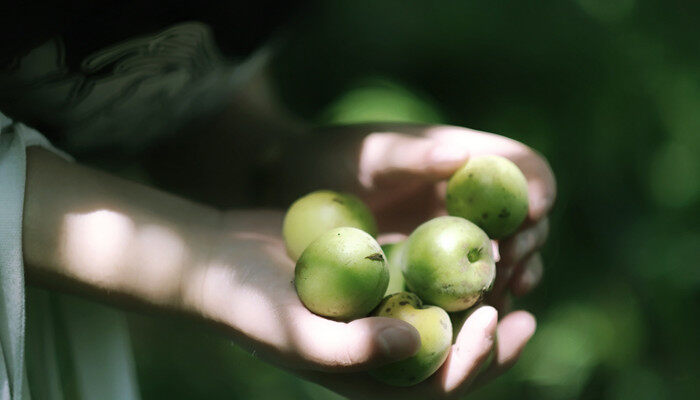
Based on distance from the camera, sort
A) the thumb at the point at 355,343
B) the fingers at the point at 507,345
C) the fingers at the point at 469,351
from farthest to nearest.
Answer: the fingers at the point at 507,345, the fingers at the point at 469,351, the thumb at the point at 355,343

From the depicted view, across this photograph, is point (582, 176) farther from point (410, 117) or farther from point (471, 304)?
point (471, 304)

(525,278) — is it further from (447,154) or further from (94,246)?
(94,246)

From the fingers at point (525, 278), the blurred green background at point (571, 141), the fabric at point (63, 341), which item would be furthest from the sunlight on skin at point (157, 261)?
the blurred green background at point (571, 141)

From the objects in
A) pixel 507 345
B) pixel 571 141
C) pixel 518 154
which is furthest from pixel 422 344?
pixel 571 141

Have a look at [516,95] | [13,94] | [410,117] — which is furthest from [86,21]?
[516,95]

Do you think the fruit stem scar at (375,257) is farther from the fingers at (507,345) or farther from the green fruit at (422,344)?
the fingers at (507,345)

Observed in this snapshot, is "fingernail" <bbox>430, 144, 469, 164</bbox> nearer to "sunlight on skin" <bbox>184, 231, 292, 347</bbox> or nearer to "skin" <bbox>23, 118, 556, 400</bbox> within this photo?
"skin" <bbox>23, 118, 556, 400</bbox>
